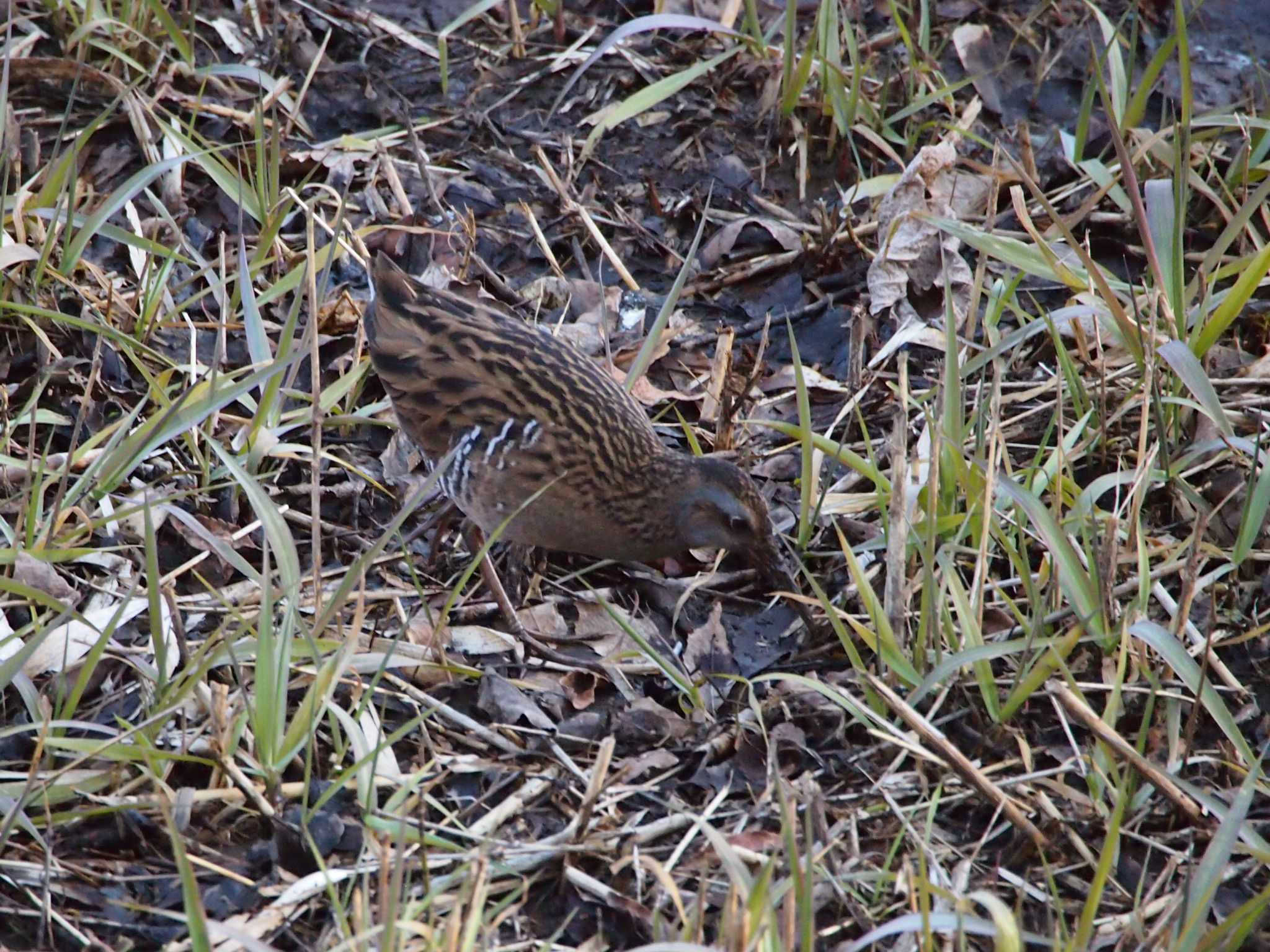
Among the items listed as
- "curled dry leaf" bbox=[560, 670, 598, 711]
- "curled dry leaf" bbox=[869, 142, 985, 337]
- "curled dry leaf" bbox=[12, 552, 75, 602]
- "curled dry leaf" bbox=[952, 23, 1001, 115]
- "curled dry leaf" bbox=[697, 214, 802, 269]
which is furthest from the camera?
"curled dry leaf" bbox=[952, 23, 1001, 115]

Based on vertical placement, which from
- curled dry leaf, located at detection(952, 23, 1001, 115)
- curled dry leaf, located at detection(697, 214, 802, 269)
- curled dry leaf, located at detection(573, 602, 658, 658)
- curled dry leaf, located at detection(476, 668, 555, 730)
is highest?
curled dry leaf, located at detection(952, 23, 1001, 115)

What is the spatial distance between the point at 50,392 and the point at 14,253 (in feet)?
1.50

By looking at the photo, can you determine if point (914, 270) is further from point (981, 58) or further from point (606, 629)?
point (606, 629)

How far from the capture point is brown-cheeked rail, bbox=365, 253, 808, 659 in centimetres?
438

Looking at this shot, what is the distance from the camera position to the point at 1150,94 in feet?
20.6

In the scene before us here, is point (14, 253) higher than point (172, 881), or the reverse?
point (14, 253)

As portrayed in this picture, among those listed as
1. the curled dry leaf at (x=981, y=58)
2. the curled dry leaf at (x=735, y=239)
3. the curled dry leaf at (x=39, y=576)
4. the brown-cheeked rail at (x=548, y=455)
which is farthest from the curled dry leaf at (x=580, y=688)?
the curled dry leaf at (x=981, y=58)

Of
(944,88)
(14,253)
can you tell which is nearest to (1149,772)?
(944,88)

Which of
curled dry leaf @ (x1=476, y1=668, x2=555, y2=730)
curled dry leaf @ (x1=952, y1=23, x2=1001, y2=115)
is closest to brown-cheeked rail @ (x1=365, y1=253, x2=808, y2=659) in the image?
curled dry leaf @ (x1=476, y1=668, x2=555, y2=730)

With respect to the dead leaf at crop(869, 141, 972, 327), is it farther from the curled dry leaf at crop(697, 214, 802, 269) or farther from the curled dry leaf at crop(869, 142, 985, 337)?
the curled dry leaf at crop(697, 214, 802, 269)

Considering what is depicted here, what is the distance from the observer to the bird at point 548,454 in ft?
14.4

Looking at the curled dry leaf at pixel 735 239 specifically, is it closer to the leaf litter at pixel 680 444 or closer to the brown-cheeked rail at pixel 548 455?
the leaf litter at pixel 680 444

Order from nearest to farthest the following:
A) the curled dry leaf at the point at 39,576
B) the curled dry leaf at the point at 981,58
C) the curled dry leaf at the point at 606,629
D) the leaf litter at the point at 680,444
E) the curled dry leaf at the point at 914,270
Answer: the leaf litter at the point at 680,444 → the curled dry leaf at the point at 39,576 → the curled dry leaf at the point at 606,629 → the curled dry leaf at the point at 914,270 → the curled dry leaf at the point at 981,58

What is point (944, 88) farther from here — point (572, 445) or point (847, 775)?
point (847, 775)
